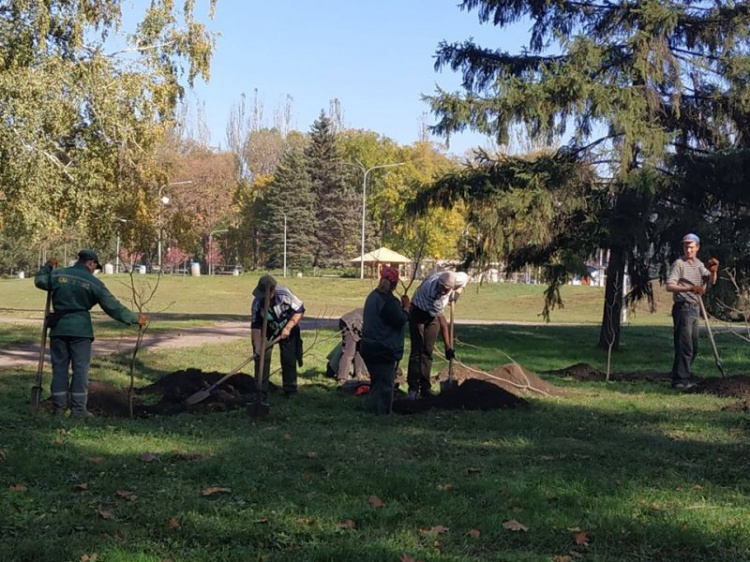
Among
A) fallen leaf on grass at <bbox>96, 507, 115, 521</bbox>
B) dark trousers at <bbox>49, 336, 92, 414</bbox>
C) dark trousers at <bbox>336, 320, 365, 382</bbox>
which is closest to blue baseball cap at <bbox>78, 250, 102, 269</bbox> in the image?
dark trousers at <bbox>49, 336, 92, 414</bbox>

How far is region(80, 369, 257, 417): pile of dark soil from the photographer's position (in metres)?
9.05

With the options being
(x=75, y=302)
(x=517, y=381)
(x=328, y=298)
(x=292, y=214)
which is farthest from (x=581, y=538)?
(x=292, y=214)

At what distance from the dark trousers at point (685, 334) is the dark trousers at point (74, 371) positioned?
7.38m

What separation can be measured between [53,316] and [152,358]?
6380 millimetres

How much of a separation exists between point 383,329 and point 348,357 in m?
3.05

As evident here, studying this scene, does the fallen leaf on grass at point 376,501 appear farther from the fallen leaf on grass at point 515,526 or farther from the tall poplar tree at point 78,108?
the tall poplar tree at point 78,108

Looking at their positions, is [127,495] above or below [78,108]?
below

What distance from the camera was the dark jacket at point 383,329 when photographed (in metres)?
9.09

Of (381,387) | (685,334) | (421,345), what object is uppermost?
(685,334)

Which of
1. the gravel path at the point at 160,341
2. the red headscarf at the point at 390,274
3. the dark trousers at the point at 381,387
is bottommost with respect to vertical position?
the gravel path at the point at 160,341

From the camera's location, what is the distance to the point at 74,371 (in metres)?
8.45

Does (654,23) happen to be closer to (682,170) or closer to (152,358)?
(682,170)

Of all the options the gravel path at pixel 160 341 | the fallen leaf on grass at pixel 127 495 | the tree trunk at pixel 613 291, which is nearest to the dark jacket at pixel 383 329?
the fallen leaf on grass at pixel 127 495

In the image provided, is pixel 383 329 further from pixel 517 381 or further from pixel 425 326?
pixel 517 381
